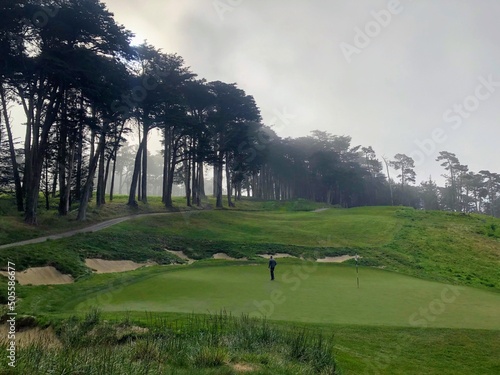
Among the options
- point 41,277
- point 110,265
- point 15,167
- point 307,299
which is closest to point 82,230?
point 110,265

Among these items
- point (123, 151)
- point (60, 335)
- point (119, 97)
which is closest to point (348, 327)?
point (60, 335)

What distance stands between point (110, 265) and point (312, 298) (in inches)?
510

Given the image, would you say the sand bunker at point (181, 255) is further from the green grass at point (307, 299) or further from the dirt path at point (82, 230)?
the green grass at point (307, 299)

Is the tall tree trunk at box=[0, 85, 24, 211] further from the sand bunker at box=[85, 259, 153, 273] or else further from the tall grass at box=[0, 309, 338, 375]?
the tall grass at box=[0, 309, 338, 375]

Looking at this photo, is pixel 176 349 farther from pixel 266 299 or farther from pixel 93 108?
pixel 93 108

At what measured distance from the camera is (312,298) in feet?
44.9

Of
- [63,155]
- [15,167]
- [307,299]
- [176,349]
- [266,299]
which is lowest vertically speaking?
[307,299]

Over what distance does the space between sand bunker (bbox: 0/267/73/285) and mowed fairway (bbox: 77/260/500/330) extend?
402 centimetres

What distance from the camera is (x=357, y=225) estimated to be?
131 ft

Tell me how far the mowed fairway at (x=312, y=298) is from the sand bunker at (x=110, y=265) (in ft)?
12.2

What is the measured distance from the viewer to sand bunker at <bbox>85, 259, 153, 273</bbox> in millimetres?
20402

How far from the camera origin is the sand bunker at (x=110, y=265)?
66.9 feet

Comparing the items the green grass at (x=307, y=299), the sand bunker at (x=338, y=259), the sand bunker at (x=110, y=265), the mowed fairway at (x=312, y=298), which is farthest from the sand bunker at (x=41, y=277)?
the sand bunker at (x=338, y=259)

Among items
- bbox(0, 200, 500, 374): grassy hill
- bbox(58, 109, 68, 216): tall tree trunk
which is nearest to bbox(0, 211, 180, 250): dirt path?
bbox(0, 200, 500, 374): grassy hill
